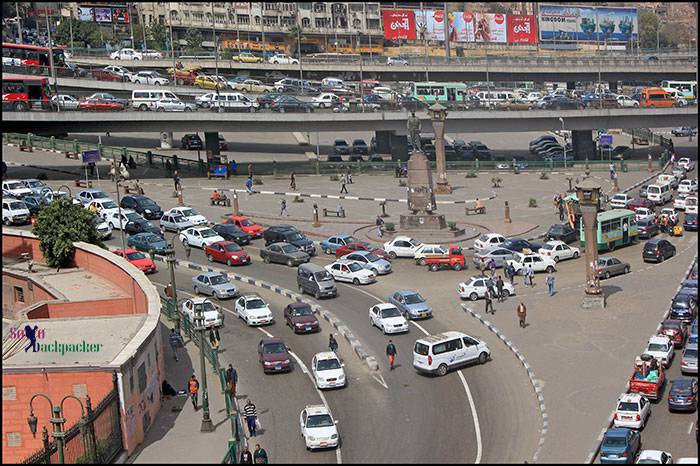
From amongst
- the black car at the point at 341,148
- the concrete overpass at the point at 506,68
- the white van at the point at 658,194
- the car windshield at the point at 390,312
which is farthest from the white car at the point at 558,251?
the concrete overpass at the point at 506,68

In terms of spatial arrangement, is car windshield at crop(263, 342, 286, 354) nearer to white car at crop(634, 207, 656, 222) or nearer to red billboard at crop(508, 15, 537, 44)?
white car at crop(634, 207, 656, 222)

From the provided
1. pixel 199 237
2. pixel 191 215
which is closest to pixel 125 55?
pixel 191 215

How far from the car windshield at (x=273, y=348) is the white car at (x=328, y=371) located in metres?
2.12

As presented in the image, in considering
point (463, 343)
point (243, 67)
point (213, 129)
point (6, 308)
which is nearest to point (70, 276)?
point (6, 308)

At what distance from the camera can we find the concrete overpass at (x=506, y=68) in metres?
126

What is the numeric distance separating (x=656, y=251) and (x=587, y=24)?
107 metres

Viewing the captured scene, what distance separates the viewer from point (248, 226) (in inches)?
2539

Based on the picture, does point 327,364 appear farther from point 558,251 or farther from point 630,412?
point 558,251

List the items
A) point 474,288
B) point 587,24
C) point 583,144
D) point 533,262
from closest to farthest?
point 474,288 → point 533,262 → point 583,144 → point 587,24

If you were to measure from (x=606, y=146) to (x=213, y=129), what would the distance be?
36.3m

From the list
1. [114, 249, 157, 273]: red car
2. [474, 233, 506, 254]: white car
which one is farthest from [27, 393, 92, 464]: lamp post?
[474, 233, 506, 254]: white car

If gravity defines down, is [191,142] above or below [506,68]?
below

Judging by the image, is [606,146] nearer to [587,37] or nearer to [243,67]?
[243,67]

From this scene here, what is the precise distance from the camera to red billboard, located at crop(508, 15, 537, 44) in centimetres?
15138
